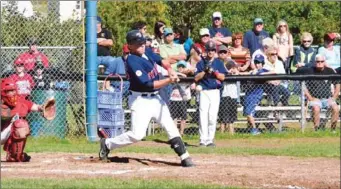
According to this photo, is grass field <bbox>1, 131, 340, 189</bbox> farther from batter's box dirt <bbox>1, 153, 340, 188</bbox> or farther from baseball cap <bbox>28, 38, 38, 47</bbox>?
baseball cap <bbox>28, 38, 38, 47</bbox>

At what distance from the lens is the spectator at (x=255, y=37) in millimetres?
17594

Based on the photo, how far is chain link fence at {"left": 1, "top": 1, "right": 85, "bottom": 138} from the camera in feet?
52.1

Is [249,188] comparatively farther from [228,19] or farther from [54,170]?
[228,19]

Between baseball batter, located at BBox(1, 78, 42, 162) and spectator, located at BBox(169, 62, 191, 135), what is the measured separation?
189 inches

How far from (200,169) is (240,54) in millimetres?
6718

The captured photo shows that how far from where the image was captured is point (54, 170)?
1100cm

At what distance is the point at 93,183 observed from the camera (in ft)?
31.1

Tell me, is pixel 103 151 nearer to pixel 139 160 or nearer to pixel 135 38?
pixel 139 160

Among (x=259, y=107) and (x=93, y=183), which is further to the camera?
(x=259, y=107)

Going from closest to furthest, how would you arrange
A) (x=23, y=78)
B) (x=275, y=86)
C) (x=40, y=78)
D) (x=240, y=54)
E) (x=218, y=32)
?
(x=23, y=78)
(x=40, y=78)
(x=275, y=86)
(x=218, y=32)
(x=240, y=54)

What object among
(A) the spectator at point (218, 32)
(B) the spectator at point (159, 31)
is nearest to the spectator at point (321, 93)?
(A) the spectator at point (218, 32)

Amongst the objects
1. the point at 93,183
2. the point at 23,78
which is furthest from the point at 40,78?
the point at 93,183

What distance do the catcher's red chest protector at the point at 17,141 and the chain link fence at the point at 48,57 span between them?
3711 millimetres

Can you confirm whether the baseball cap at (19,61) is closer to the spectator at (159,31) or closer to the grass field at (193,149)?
the grass field at (193,149)
